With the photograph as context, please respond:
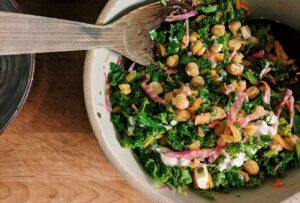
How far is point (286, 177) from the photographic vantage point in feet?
4.62

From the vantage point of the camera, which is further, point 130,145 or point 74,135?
point 74,135

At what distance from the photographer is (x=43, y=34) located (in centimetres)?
128

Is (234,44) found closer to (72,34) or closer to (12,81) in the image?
(72,34)

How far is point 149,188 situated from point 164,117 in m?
0.20

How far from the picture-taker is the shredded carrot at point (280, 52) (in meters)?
1.48

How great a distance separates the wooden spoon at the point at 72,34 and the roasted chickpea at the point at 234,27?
22 cm

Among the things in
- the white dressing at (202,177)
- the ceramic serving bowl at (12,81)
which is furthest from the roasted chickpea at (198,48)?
the ceramic serving bowl at (12,81)

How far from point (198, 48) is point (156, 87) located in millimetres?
161

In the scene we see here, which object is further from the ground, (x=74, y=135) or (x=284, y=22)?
(x=284, y=22)

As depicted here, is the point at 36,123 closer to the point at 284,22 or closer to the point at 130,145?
the point at 130,145

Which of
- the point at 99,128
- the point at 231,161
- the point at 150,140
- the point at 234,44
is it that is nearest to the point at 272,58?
the point at 234,44

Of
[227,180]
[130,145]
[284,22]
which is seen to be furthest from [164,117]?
[284,22]

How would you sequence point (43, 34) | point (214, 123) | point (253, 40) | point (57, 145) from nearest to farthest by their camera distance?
point (43, 34) → point (214, 123) → point (253, 40) → point (57, 145)

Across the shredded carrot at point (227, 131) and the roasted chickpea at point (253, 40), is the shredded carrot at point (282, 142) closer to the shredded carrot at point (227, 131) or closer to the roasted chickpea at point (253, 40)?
the shredded carrot at point (227, 131)
